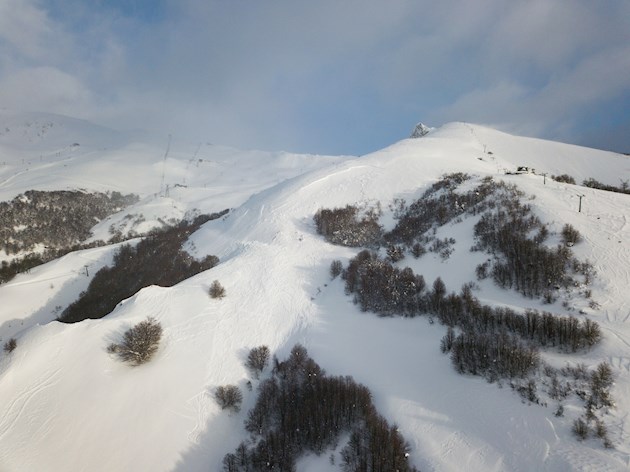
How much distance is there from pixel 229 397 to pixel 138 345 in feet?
15.9

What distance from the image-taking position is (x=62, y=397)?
1186cm

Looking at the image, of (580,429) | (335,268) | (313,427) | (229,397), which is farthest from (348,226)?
(580,429)

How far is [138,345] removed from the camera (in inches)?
549

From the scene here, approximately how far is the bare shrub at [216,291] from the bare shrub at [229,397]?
6.06m

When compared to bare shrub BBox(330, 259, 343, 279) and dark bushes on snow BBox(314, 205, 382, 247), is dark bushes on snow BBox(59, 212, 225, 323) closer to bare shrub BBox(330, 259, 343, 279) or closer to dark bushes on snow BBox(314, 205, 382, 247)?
dark bushes on snow BBox(314, 205, 382, 247)

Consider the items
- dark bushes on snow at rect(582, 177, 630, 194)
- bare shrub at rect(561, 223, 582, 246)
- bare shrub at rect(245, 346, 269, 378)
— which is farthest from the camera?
dark bushes on snow at rect(582, 177, 630, 194)

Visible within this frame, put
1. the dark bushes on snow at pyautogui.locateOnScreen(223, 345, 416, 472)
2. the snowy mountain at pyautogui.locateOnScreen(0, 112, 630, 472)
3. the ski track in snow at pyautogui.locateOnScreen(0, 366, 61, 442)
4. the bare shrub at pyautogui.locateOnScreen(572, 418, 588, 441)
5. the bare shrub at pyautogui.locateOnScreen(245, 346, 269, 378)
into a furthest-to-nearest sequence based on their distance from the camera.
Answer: the bare shrub at pyautogui.locateOnScreen(245, 346, 269, 378) < the ski track in snow at pyautogui.locateOnScreen(0, 366, 61, 442) < the dark bushes on snow at pyautogui.locateOnScreen(223, 345, 416, 472) < the snowy mountain at pyautogui.locateOnScreen(0, 112, 630, 472) < the bare shrub at pyautogui.locateOnScreen(572, 418, 588, 441)

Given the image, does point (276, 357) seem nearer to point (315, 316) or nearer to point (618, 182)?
point (315, 316)

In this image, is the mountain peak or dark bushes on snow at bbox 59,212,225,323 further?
the mountain peak

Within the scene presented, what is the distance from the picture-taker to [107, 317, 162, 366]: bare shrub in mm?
13727

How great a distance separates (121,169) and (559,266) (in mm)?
149068

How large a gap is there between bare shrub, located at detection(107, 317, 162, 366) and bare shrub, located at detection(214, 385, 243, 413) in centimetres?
370

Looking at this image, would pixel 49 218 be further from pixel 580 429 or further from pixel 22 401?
pixel 580 429

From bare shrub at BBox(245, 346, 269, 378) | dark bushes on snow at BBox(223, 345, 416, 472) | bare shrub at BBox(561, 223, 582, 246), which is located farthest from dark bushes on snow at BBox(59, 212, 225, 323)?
bare shrub at BBox(561, 223, 582, 246)
